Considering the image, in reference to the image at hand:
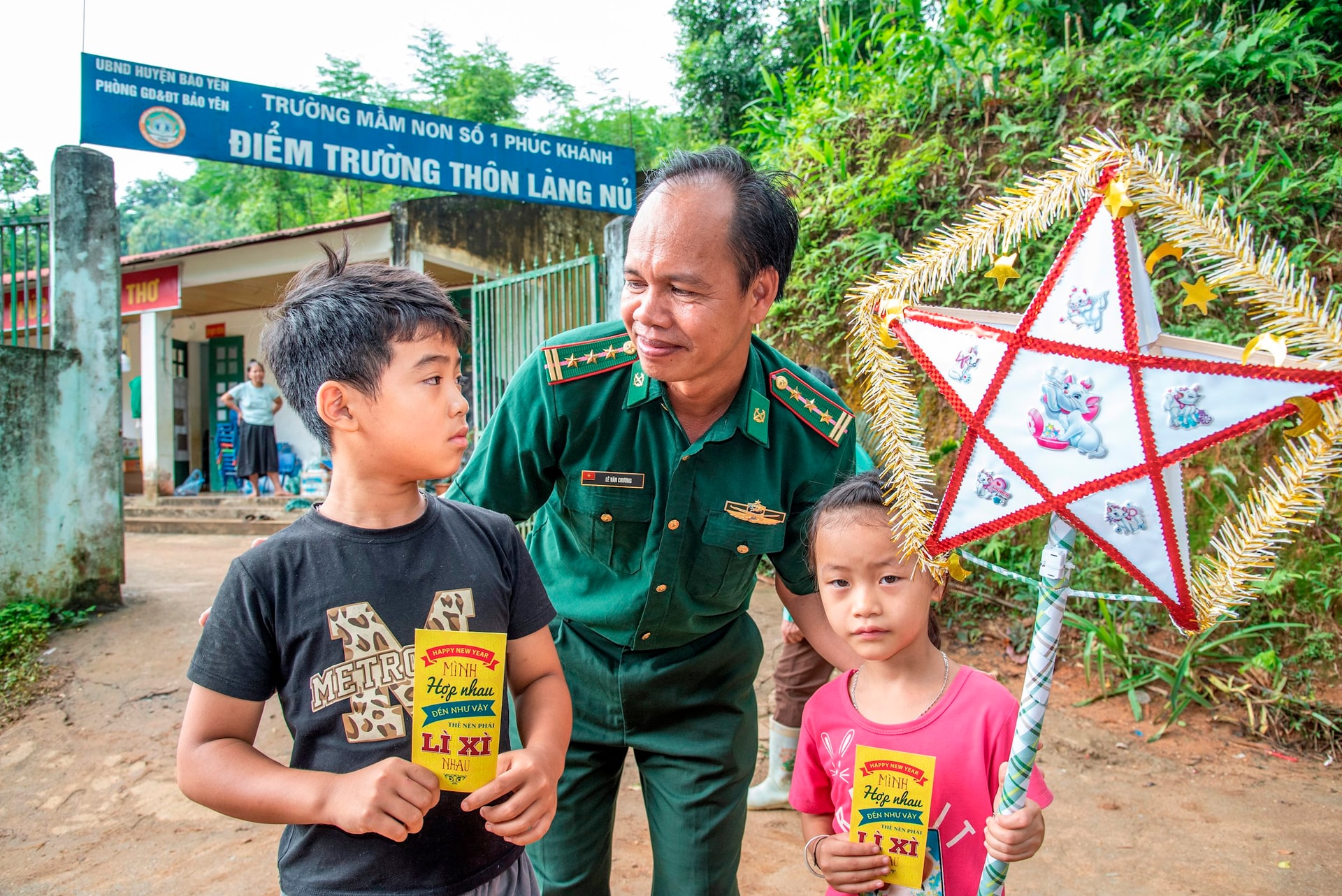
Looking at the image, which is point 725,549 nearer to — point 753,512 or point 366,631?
point 753,512

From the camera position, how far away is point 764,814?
3.37 m

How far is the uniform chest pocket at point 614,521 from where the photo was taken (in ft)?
6.46

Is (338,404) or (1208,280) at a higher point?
(1208,280)

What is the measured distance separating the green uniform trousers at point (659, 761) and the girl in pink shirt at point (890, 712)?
0.92 feet

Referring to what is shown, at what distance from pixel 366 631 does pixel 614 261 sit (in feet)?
13.7

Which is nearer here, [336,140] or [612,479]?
[612,479]

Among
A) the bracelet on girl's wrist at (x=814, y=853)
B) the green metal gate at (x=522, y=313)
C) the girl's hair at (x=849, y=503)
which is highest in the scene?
the green metal gate at (x=522, y=313)

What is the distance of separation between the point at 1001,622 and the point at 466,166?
14.8 ft

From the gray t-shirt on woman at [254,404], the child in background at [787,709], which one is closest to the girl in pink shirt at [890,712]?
the child in background at [787,709]

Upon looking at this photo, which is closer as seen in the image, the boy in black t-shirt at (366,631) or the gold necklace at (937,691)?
the boy in black t-shirt at (366,631)

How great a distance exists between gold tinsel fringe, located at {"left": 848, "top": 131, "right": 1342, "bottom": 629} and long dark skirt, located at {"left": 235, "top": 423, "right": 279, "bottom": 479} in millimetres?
9618

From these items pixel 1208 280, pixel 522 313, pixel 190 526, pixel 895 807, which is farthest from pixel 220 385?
pixel 1208 280

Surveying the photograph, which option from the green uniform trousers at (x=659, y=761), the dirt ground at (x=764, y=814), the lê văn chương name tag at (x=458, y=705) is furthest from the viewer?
the dirt ground at (x=764, y=814)

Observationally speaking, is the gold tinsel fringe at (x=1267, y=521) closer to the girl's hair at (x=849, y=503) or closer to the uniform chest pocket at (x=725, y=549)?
the girl's hair at (x=849, y=503)
